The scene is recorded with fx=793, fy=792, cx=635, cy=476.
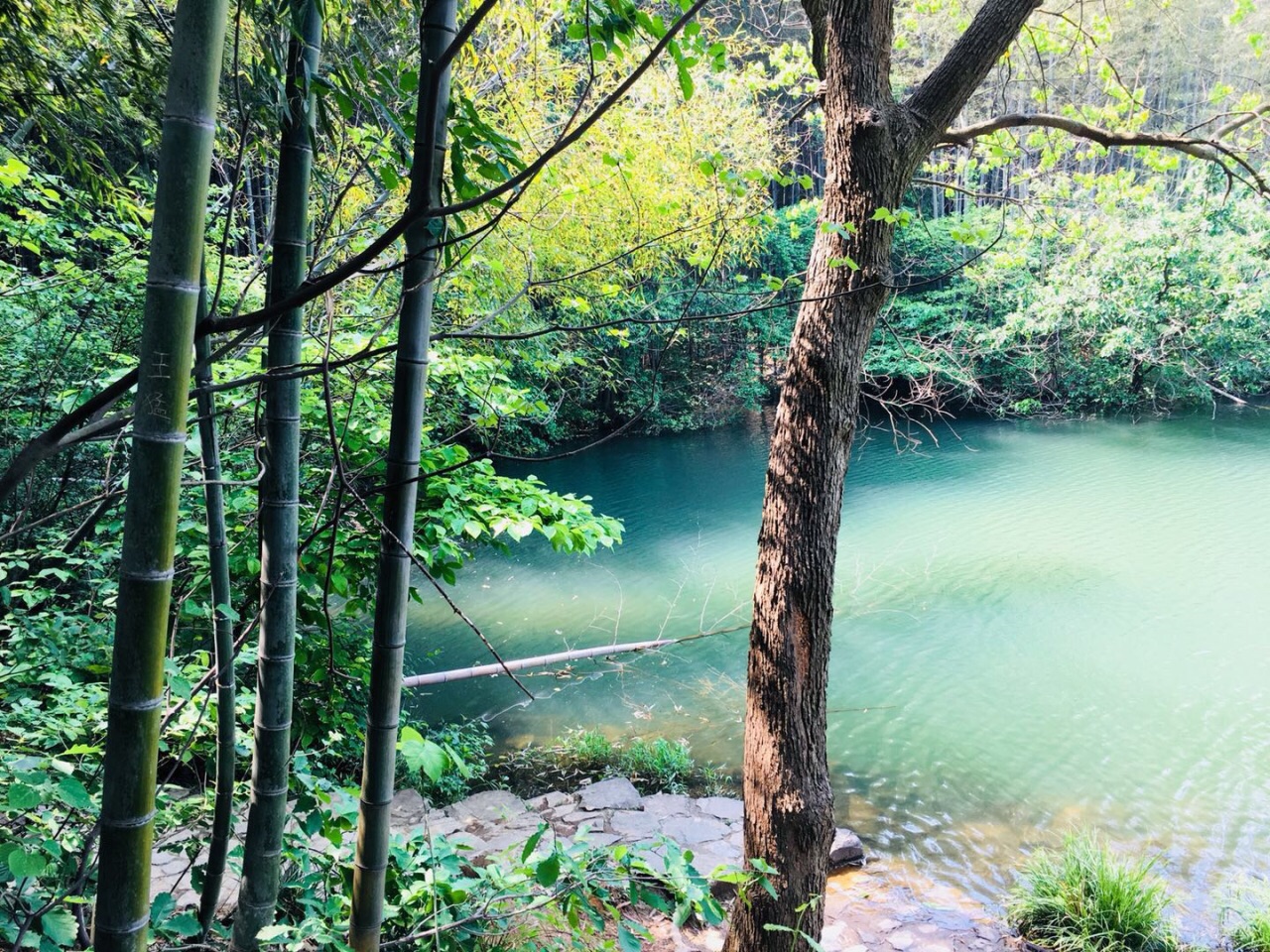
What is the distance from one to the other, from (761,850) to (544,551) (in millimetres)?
5944

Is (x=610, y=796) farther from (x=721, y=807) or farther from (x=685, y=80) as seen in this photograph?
(x=685, y=80)

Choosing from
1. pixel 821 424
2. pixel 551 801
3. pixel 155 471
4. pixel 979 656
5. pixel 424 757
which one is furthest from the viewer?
pixel 979 656

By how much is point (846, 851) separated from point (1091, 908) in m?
1.02

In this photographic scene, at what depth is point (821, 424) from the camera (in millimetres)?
2293

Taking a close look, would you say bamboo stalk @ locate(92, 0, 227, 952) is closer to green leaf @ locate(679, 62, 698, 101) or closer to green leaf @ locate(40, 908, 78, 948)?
green leaf @ locate(40, 908, 78, 948)

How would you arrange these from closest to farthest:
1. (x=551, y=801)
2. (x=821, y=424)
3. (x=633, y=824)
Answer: (x=821, y=424)
(x=633, y=824)
(x=551, y=801)

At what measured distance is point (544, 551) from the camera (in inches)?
320

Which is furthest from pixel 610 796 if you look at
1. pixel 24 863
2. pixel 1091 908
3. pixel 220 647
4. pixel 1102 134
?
pixel 1102 134

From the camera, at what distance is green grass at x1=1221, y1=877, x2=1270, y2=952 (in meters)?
3.14

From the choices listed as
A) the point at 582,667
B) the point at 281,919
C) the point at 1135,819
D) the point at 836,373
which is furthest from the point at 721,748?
the point at 281,919

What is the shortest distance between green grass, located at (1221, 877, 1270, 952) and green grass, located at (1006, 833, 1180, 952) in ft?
0.82

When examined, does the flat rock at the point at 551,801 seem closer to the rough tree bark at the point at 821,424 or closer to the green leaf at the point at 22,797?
the rough tree bark at the point at 821,424

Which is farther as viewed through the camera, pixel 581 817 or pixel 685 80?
pixel 581 817

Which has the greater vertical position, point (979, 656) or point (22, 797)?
point (22, 797)
